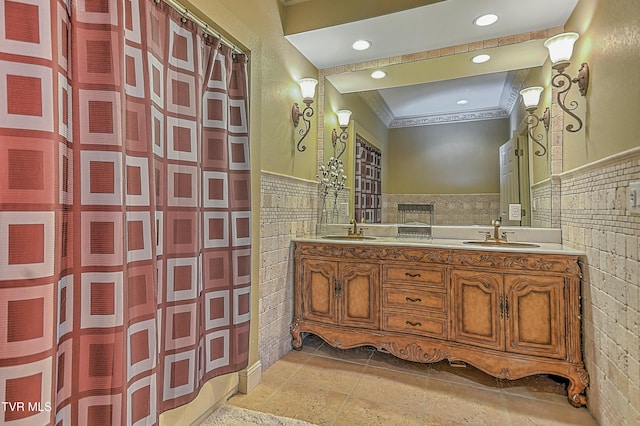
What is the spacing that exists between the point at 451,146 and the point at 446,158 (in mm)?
104

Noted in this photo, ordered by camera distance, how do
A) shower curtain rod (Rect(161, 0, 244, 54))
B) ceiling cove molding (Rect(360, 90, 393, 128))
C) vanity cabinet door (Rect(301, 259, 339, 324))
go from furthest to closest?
ceiling cove molding (Rect(360, 90, 393, 128)) → vanity cabinet door (Rect(301, 259, 339, 324)) → shower curtain rod (Rect(161, 0, 244, 54))

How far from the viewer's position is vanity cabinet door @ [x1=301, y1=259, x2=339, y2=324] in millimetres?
2441

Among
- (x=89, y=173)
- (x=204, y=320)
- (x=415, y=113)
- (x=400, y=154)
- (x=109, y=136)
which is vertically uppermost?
(x=415, y=113)

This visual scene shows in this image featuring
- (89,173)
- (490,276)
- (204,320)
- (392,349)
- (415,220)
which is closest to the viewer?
(89,173)

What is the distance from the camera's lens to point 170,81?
1.46 metres

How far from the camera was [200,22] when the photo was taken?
64.9 inches

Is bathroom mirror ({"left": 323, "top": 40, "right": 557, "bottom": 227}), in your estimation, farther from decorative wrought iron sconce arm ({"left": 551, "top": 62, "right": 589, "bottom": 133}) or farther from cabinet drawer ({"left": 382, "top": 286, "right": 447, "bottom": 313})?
cabinet drawer ({"left": 382, "top": 286, "right": 447, "bottom": 313})

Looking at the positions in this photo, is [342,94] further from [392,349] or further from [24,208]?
[24,208]

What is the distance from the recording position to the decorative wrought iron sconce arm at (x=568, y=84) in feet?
6.11

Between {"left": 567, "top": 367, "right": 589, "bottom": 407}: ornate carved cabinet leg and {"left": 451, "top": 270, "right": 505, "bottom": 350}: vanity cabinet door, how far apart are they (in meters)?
0.36

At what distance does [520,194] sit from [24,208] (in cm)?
283

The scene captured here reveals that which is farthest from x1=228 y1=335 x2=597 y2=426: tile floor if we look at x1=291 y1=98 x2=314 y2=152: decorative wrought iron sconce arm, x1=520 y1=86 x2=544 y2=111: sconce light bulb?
x1=520 y1=86 x2=544 y2=111: sconce light bulb


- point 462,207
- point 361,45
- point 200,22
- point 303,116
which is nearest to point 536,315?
point 462,207

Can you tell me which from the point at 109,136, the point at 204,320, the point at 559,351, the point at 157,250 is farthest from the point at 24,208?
the point at 559,351
